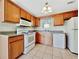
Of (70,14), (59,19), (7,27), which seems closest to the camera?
(7,27)

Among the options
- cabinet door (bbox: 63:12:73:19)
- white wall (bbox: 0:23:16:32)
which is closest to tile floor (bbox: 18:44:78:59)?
white wall (bbox: 0:23:16:32)

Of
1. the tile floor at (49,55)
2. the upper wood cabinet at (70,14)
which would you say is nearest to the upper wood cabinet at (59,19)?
the upper wood cabinet at (70,14)

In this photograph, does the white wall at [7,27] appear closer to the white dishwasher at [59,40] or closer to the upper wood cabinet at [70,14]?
the white dishwasher at [59,40]

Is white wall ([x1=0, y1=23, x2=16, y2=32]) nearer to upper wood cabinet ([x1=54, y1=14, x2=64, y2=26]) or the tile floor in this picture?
the tile floor

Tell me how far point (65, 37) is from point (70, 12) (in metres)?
1.42

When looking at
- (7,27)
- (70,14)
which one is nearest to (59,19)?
(70,14)

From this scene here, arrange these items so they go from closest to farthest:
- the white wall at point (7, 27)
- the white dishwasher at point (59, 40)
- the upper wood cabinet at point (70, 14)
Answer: the white wall at point (7, 27) < the upper wood cabinet at point (70, 14) < the white dishwasher at point (59, 40)

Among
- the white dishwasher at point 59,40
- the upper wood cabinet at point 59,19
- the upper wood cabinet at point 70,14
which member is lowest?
the white dishwasher at point 59,40

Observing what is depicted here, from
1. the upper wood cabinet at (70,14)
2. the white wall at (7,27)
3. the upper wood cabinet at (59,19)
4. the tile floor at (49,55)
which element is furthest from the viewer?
the upper wood cabinet at (59,19)

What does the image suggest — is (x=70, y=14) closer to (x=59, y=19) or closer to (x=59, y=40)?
(x=59, y=19)

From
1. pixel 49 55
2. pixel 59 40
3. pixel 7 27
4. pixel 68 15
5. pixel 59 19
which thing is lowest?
pixel 49 55

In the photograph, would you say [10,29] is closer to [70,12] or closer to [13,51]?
[13,51]

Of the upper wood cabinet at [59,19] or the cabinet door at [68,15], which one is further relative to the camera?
the upper wood cabinet at [59,19]

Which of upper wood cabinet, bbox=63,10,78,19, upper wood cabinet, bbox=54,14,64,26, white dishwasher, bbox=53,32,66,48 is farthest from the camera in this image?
upper wood cabinet, bbox=54,14,64,26
